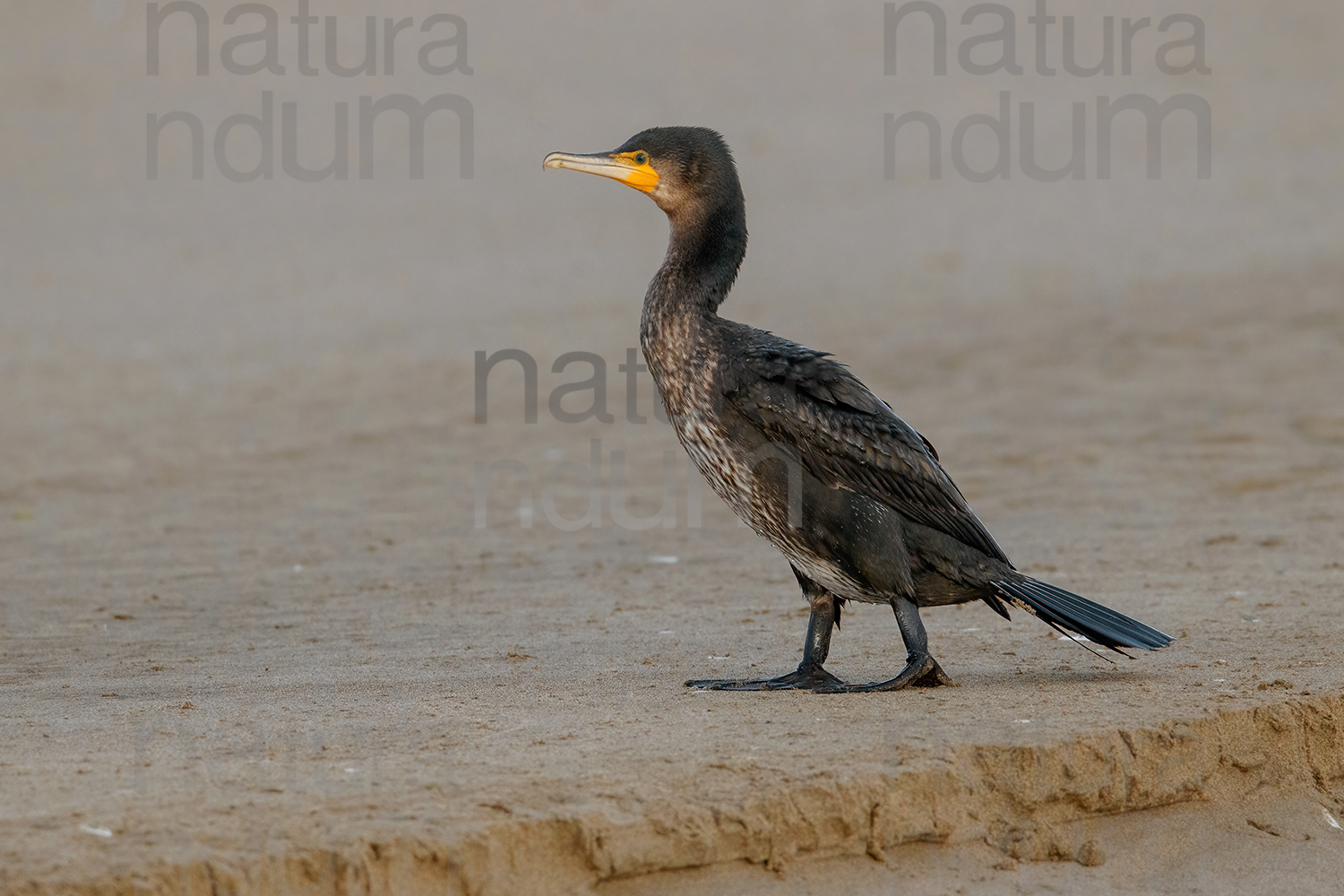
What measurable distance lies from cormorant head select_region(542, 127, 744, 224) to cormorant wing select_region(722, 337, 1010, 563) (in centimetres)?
73

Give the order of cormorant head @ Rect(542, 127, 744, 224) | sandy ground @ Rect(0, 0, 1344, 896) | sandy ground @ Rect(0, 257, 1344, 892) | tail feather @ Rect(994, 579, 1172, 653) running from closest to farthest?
1. sandy ground @ Rect(0, 257, 1344, 892)
2. sandy ground @ Rect(0, 0, 1344, 896)
3. tail feather @ Rect(994, 579, 1172, 653)
4. cormorant head @ Rect(542, 127, 744, 224)

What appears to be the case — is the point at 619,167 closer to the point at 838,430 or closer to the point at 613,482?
the point at 838,430

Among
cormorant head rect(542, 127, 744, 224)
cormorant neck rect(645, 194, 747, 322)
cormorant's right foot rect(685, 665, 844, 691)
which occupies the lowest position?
cormorant's right foot rect(685, 665, 844, 691)

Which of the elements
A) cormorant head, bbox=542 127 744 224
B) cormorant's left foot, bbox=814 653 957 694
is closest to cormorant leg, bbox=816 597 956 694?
cormorant's left foot, bbox=814 653 957 694

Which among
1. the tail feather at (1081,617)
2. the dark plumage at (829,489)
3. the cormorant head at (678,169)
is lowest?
the tail feather at (1081,617)

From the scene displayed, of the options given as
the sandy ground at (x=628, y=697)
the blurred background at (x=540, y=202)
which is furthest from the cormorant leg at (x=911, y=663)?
the blurred background at (x=540, y=202)

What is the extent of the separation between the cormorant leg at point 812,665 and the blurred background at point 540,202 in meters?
→ 6.55

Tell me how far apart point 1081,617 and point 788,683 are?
1.01 metres

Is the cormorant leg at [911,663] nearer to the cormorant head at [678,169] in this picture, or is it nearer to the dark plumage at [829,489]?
A: the dark plumage at [829,489]

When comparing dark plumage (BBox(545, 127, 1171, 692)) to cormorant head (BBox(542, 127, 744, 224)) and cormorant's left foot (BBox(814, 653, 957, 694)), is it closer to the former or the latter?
cormorant's left foot (BBox(814, 653, 957, 694))

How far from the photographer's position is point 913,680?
5.36 m

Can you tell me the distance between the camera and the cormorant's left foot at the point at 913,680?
5.34m

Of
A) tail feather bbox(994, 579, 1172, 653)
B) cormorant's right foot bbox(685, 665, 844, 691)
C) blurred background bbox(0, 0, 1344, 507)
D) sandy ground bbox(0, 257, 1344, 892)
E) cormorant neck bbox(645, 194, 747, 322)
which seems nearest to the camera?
sandy ground bbox(0, 257, 1344, 892)

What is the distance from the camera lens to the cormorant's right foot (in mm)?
5410
